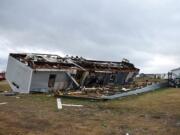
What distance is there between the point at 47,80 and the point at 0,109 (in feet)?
30.0

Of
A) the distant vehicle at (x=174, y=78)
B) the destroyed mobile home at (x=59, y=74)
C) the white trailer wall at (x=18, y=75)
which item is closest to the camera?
the white trailer wall at (x=18, y=75)

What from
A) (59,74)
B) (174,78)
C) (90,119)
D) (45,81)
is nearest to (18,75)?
(45,81)

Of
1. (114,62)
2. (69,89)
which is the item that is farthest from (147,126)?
(114,62)

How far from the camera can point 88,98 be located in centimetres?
1923

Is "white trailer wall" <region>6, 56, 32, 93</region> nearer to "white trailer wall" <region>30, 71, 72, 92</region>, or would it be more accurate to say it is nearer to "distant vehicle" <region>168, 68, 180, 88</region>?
"white trailer wall" <region>30, 71, 72, 92</region>

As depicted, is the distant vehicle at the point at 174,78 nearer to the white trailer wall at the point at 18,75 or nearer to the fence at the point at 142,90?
the fence at the point at 142,90

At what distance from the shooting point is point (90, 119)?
12.7m

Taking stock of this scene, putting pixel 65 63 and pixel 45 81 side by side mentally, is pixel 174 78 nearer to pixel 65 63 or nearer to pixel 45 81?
pixel 65 63

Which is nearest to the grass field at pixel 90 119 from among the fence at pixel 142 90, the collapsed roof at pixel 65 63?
the fence at pixel 142 90

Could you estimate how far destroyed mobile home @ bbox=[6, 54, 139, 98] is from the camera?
906 inches

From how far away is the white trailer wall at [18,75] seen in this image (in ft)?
74.7

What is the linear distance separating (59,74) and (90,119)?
39.9ft

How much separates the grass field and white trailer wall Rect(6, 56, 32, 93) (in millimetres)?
5809

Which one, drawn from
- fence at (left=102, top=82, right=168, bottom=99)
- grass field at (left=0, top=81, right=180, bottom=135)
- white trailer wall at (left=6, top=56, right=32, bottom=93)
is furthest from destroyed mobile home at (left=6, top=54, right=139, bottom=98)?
grass field at (left=0, top=81, right=180, bottom=135)
